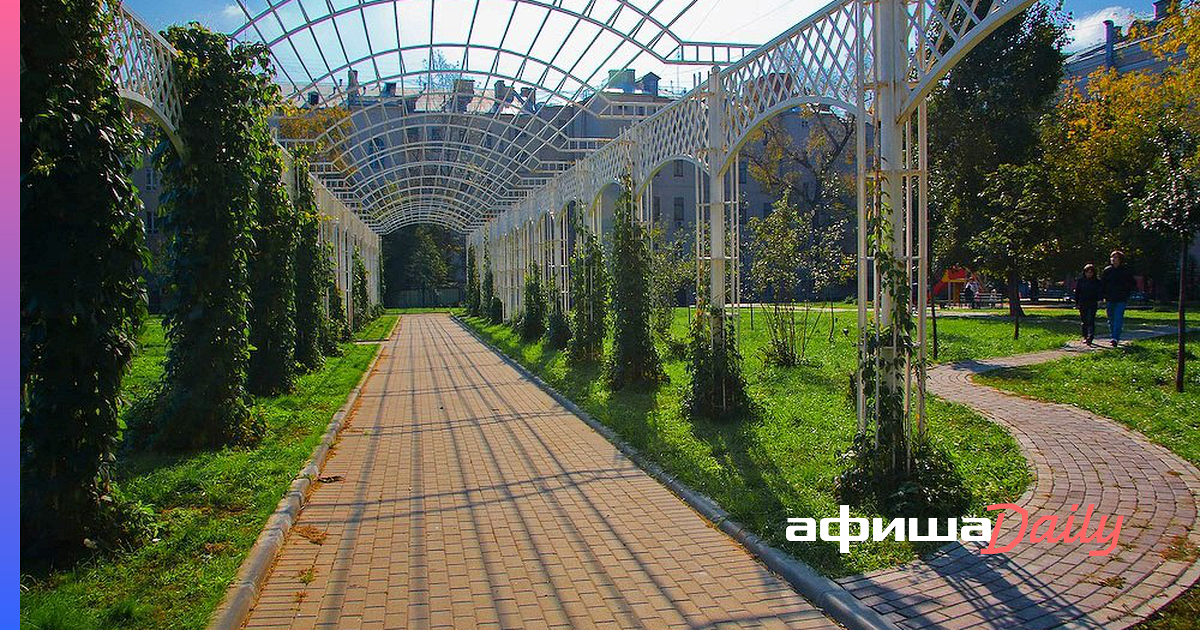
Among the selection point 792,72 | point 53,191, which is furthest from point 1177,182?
point 53,191

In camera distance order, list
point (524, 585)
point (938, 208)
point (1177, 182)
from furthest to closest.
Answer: point (938, 208) < point (1177, 182) < point (524, 585)

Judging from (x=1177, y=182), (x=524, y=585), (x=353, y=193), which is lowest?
(x=524, y=585)

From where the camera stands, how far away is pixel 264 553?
4910 millimetres

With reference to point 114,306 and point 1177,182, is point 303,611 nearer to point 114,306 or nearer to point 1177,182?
point 114,306

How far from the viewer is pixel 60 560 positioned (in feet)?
15.1

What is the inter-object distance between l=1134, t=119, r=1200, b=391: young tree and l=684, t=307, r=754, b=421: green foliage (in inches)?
184

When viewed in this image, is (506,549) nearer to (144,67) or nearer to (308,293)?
(144,67)

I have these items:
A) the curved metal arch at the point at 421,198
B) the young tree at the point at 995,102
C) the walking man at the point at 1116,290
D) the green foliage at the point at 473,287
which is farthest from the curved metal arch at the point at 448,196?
the walking man at the point at 1116,290

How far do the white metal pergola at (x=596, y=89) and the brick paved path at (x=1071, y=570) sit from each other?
1171 millimetres

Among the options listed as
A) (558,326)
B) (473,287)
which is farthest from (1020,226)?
(473,287)

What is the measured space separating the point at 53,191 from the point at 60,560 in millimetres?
2017

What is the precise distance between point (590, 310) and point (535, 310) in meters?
6.06

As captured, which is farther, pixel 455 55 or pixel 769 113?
pixel 455 55

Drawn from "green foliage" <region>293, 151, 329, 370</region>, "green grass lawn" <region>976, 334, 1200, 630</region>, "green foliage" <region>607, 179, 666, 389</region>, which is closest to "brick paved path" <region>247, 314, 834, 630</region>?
"green foliage" <region>607, 179, 666, 389</region>
